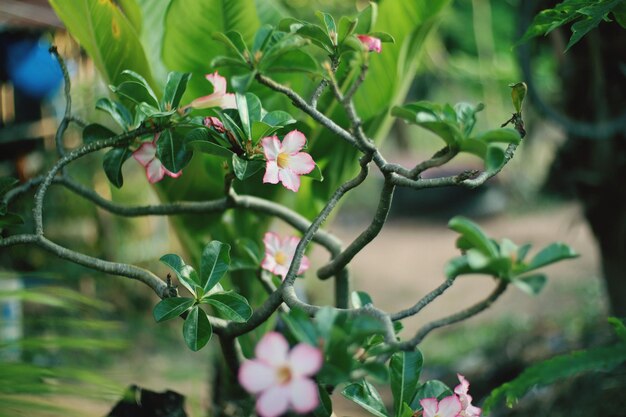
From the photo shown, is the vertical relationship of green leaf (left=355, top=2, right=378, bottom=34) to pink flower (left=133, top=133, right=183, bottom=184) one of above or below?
above

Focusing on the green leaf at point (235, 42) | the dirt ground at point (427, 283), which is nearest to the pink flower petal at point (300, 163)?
the green leaf at point (235, 42)

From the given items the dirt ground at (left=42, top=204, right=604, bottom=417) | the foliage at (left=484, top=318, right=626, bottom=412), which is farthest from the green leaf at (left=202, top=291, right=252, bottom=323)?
the dirt ground at (left=42, top=204, right=604, bottom=417)

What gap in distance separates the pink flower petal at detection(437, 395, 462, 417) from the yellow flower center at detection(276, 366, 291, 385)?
0.72 feet

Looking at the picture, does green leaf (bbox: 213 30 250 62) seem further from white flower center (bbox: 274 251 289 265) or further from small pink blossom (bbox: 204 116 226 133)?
white flower center (bbox: 274 251 289 265)

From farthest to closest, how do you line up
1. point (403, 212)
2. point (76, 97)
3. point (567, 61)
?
point (403, 212) < point (76, 97) < point (567, 61)

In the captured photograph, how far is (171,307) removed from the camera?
2.04 feet

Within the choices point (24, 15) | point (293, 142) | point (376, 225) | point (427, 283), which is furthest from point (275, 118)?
point (427, 283)

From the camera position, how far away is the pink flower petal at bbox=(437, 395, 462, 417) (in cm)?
62

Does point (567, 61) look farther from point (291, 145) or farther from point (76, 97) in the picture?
point (76, 97)

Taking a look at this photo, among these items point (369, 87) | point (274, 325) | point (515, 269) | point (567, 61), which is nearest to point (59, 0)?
point (369, 87)

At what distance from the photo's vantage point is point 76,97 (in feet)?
12.7

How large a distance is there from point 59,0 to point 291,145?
0.48 meters

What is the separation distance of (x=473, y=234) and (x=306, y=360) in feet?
0.90

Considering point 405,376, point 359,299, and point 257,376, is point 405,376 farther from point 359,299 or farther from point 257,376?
point 257,376
